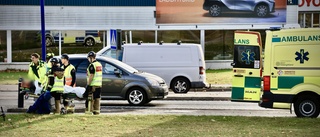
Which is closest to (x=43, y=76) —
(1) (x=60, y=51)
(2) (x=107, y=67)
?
(2) (x=107, y=67)

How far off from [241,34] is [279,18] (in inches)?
937

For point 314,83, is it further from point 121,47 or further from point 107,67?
point 121,47

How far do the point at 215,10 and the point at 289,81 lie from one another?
969 inches

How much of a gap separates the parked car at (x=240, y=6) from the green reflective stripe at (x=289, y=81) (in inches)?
963

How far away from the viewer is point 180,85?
86.0 ft

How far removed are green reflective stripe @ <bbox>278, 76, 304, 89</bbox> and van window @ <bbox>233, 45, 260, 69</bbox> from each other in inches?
59.9

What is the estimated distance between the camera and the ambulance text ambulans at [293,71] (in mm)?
16234

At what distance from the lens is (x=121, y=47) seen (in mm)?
25703

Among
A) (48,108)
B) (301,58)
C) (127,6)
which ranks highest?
(127,6)

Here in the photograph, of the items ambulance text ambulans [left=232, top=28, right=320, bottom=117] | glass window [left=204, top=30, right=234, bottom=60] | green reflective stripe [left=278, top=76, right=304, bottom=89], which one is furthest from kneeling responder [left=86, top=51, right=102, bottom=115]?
glass window [left=204, top=30, right=234, bottom=60]

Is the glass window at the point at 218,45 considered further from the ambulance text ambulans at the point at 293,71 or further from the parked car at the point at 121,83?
the ambulance text ambulans at the point at 293,71

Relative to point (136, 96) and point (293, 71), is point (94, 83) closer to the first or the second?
point (136, 96)

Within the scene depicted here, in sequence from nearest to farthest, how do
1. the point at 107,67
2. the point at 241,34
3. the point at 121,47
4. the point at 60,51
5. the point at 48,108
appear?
the point at 48,108 < the point at 241,34 < the point at 107,67 < the point at 121,47 < the point at 60,51

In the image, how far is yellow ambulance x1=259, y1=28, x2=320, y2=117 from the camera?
16234 millimetres
